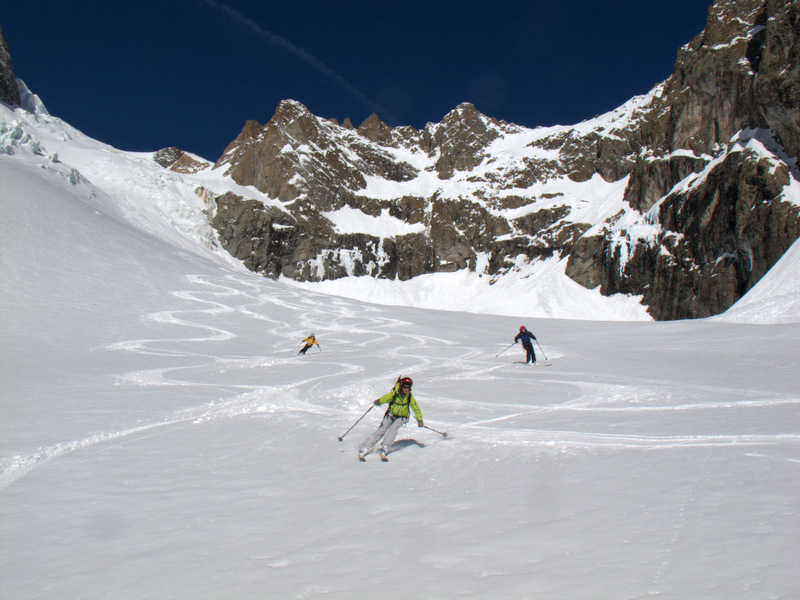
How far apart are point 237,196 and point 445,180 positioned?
245ft

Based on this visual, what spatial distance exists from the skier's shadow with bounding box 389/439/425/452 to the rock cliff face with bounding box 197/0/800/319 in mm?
69869

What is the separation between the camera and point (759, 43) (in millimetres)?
81312

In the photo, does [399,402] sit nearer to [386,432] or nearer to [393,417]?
[393,417]

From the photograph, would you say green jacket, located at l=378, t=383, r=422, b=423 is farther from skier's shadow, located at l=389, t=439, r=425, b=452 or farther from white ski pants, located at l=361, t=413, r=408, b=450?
skier's shadow, located at l=389, t=439, r=425, b=452

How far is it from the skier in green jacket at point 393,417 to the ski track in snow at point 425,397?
1135mm

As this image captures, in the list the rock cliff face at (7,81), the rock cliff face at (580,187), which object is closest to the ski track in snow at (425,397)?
the rock cliff face at (580,187)

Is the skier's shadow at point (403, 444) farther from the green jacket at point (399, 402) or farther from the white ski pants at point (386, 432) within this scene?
the green jacket at point (399, 402)

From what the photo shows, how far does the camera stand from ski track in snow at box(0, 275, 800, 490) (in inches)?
310

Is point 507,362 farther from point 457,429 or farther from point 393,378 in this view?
point 457,429

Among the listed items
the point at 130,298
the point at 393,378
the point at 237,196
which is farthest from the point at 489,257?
the point at 393,378

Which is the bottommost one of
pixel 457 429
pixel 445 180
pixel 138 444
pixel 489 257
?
pixel 138 444

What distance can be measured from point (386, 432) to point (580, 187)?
147 m

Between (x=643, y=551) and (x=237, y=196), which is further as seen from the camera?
(x=237, y=196)

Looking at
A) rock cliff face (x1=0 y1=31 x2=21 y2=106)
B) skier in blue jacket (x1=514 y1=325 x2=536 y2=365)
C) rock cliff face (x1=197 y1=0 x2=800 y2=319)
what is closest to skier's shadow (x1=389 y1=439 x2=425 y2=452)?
skier in blue jacket (x1=514 y1=325 x2=536 y2=365)
